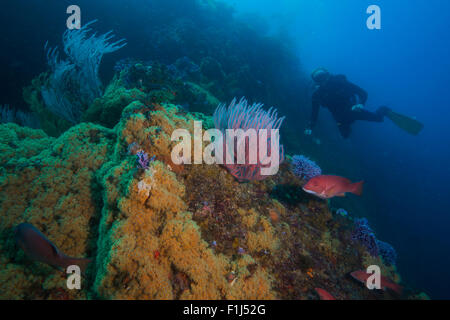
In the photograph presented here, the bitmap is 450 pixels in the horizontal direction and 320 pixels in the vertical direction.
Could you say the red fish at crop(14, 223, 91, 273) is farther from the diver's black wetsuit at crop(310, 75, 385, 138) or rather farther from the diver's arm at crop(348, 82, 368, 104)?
the diver's arm at crop(348, 82, 368, 104)

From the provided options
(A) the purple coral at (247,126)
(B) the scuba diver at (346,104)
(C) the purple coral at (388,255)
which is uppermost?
(B) the scuba diver at (346,104)

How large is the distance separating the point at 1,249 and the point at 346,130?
1291 cm

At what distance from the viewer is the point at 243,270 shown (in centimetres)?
210

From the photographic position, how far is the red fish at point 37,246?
5.34ft

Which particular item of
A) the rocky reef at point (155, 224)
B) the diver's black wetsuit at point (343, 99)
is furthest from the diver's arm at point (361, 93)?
the rocky reef at point (155, 224)

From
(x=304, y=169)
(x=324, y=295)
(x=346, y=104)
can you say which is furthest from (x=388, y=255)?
(x=346, y=104)

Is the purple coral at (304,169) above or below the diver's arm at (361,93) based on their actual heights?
below

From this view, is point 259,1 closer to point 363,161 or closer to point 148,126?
point 363,161

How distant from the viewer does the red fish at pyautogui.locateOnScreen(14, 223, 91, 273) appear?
64.1 inches

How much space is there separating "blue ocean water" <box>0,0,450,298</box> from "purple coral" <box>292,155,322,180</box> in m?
8.11

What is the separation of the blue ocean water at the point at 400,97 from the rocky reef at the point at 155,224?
582 inches

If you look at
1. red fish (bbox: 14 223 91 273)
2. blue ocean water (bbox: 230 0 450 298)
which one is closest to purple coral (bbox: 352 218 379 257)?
red fish (bbox: 14 223 91 273)

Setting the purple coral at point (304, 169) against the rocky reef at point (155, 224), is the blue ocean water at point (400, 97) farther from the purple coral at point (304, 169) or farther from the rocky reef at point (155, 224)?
the rocky reef at point (155, 224)

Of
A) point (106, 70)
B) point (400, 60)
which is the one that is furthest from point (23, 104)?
point (400, 60)
